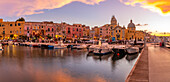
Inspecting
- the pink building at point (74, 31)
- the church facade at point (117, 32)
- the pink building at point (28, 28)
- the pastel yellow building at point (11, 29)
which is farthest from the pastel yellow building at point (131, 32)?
the pastel yellow building at point (11, 29)

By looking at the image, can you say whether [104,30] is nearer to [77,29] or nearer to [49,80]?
[77,29]

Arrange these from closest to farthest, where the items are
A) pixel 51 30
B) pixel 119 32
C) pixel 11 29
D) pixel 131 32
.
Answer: pixel 51 30 → pixel 119 32 → pixel 11 29 → pixel 131 32

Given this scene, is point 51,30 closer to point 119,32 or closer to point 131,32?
point 119,32

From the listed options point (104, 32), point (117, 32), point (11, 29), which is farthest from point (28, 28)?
point (117, 32)

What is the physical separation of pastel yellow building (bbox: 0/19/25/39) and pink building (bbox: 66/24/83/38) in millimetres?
31266

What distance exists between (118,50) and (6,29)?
8604 cm

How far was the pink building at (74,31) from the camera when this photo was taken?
90.6 meters

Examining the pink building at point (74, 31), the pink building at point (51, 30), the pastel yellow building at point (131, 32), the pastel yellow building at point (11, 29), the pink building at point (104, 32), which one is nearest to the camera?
the pink building at point (51, 30)

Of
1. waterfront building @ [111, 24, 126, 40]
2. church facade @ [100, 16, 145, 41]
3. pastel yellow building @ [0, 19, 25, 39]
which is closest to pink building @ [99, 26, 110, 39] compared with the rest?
church facade @ [100, 16, 145, 41]

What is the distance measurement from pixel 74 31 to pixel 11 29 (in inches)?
1734

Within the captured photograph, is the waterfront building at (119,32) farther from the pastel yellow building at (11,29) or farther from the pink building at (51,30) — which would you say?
the pastel yellow building at (11,29)

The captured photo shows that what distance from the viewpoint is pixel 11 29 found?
9669 centimetres

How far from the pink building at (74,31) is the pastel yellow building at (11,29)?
31266 millimetres

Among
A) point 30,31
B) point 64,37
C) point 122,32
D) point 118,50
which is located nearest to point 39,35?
point 30,31
